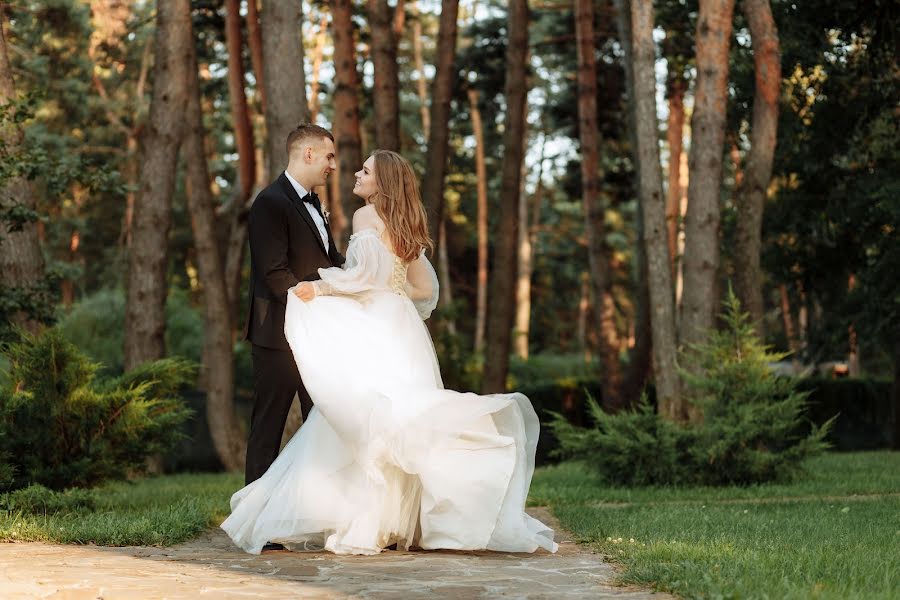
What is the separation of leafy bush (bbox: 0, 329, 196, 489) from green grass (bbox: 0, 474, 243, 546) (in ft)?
1.11

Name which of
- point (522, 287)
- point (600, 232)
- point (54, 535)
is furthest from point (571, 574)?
point (522, 287)

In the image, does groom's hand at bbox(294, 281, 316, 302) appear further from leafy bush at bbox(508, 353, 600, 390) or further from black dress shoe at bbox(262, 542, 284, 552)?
leafy bush at bbox(508, 353, 600, 390)

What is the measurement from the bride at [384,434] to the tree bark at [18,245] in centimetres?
521

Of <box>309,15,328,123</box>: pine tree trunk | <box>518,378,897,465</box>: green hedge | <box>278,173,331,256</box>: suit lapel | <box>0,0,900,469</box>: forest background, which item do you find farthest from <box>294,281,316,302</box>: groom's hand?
<box>309,15,328,123</box>: pine tree trunk

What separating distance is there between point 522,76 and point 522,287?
2168cm

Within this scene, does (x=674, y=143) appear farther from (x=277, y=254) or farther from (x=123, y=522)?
(x=123, y=522)

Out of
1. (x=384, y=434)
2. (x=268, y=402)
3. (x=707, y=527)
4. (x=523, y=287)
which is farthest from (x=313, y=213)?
(x=523, y=287)

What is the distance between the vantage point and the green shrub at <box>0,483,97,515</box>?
849 centimetres

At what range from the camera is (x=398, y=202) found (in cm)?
757

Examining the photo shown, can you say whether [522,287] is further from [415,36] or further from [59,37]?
[59,37]

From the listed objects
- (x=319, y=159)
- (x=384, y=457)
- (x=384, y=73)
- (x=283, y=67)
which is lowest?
(x=384, y=457)

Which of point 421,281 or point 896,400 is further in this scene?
point 896,400

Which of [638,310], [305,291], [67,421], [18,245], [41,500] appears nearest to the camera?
[305,291]

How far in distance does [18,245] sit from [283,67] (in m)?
3.07
